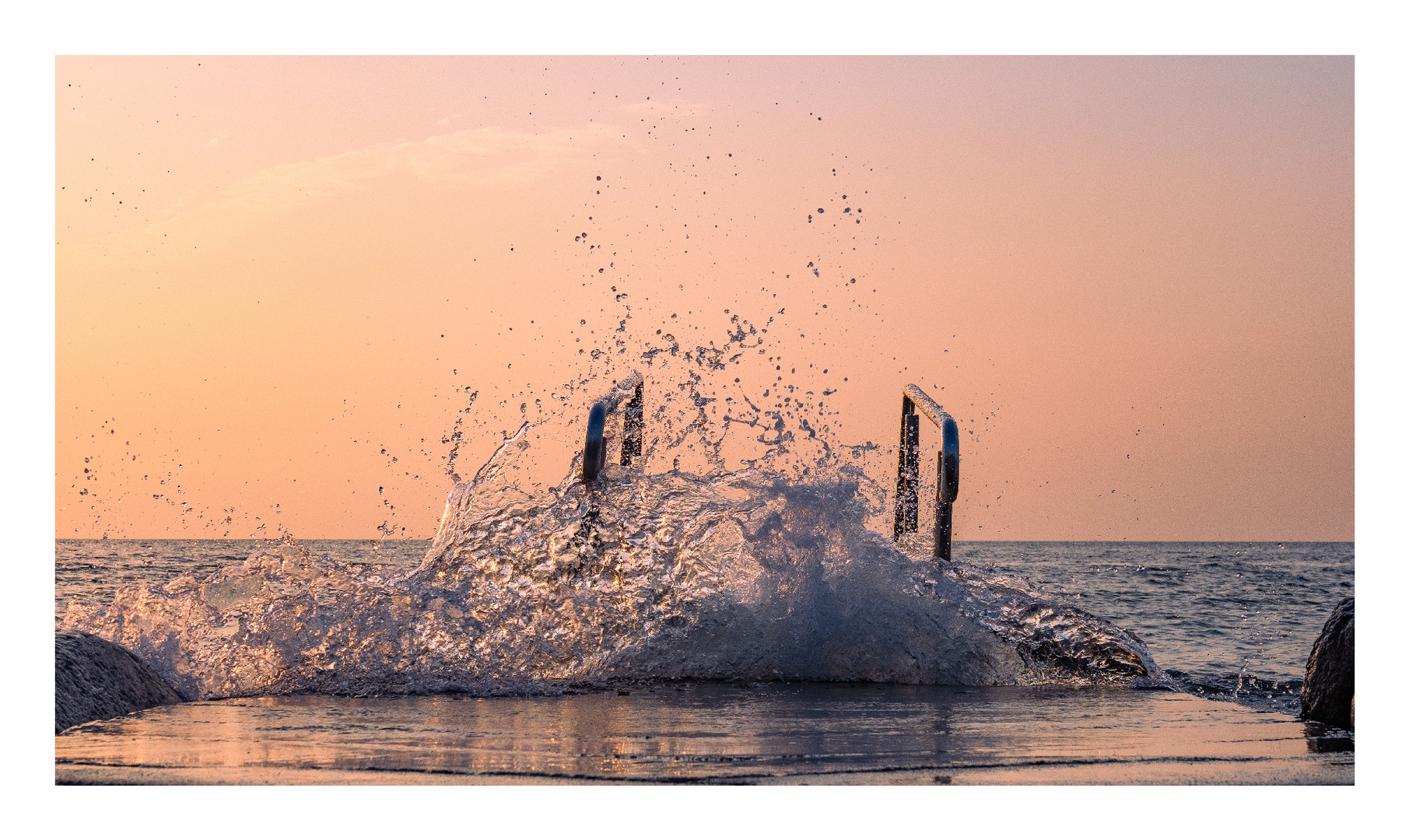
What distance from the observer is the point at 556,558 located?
17.1 ft

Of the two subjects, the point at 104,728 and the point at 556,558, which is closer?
the point at 104,728

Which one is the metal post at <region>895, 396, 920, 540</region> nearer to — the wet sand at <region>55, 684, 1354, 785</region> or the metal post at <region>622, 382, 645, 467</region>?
the metal post at <region>622, 382, 645, 467</region>

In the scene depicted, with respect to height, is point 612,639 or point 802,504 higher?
point 802,504

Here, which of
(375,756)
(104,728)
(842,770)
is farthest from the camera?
(104,728)

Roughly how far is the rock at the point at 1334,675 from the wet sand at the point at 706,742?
15cm

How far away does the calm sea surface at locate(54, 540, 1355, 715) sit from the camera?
22.4 feet

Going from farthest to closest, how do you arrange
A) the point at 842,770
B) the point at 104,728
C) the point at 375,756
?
the point at 104,728, the point at 375,756, the point at 842,770

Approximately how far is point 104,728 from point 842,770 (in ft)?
6.64

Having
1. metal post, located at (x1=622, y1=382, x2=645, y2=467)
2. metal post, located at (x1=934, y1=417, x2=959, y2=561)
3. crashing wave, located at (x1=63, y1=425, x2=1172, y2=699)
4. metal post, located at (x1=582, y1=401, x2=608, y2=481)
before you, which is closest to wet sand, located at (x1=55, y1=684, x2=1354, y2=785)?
crashing wave, located at (x1=63, y1=425, x2=1172, y2=699)

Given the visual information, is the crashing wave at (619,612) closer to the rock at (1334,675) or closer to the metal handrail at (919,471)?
the metal handrail at (919,471)

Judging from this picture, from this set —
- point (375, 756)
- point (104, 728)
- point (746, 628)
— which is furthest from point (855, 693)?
point (104, 728)

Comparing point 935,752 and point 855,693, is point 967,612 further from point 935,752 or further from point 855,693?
point 935,752

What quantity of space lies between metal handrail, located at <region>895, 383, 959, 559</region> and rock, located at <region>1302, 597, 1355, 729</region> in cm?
171

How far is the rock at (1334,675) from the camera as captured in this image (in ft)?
11.7
